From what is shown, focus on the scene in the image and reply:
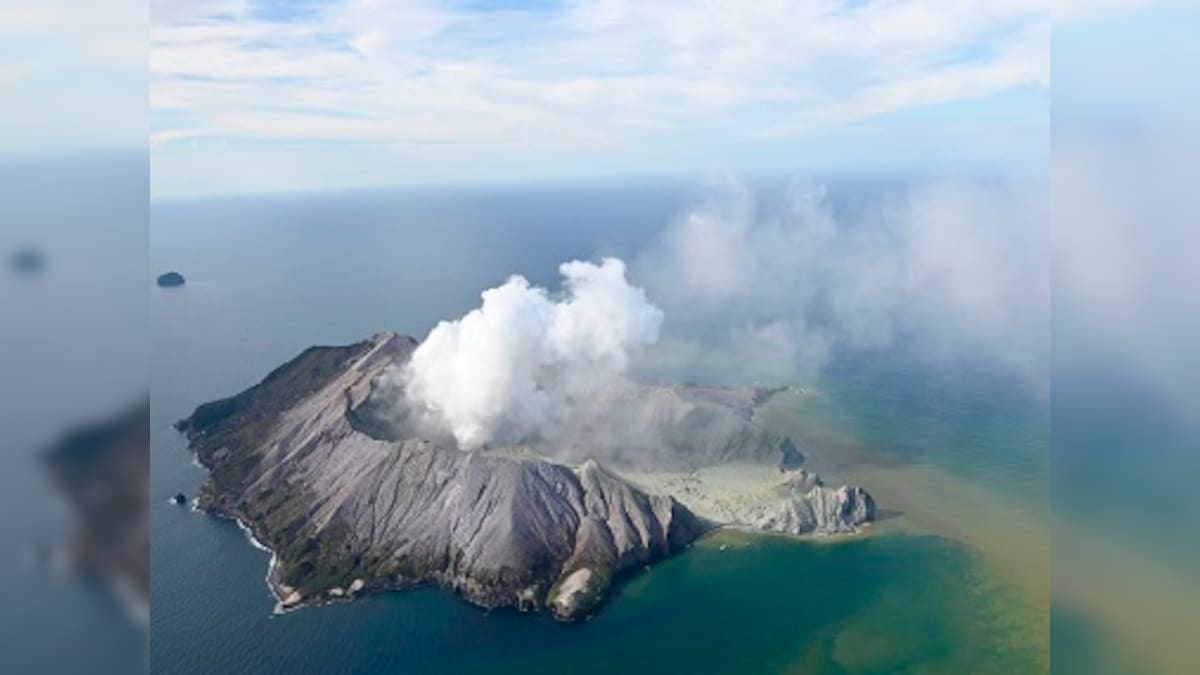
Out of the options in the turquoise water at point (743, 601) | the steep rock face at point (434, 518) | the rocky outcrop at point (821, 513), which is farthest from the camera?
the rocky outcrop at point (821, 513)

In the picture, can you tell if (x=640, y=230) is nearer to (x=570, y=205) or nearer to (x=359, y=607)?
(x=570, y=205)

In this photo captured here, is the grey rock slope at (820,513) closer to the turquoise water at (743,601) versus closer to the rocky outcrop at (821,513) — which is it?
the rocky outcrop at (821,513)

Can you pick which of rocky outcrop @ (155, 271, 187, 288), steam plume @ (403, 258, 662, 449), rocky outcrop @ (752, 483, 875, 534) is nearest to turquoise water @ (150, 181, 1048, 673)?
rocky outcrop @ (752, 483, 875, 534)

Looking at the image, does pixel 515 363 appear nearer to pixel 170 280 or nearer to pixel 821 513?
pixel 821 513

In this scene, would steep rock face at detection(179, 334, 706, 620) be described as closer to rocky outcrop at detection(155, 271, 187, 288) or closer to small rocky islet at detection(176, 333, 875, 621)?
small rocky islet at detection(176, 333, 875, 621)

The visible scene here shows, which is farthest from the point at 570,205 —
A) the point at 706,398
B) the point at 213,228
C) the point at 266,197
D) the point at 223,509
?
the point at 223,509

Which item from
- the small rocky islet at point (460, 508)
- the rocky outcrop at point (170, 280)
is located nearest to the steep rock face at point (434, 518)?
the small rocky islet at point (460, 508)

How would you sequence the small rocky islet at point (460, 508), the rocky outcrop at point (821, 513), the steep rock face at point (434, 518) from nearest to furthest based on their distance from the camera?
the steep rock face at point (434, 518)
the small rocky islet at point (460, 508)
the rocky outcrop at point (821, 513)
